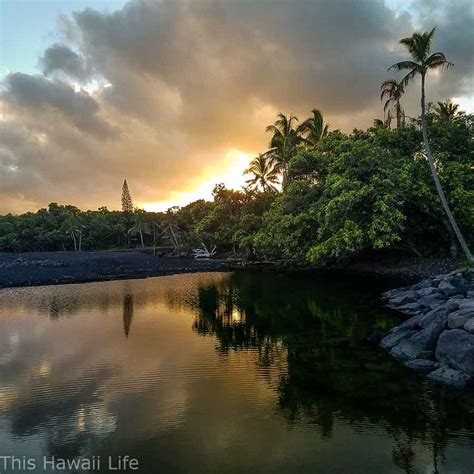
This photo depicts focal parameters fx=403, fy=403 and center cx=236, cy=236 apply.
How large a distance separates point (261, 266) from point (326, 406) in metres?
41.8

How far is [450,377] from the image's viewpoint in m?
12.1

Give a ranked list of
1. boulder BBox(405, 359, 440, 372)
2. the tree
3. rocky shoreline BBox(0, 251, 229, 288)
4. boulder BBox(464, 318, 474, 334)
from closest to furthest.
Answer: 1. boulder BBox(405, 359, 440, 372)
2. boulder BBox(464, 318, 474, 334)
3. rocky shoreline BBox(0, 251, 229, 288)
4. the tree

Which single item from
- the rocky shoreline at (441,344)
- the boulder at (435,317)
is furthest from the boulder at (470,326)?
the boulder at (435,317)

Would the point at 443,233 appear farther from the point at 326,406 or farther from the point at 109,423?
the point at 109,423

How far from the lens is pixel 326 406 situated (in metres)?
10.8

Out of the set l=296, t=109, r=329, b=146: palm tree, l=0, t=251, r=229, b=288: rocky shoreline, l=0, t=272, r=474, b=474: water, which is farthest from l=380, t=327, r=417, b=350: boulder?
l=296, t=109, r=329, b=146: palm tree

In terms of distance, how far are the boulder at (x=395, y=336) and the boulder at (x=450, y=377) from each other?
2.73 meters

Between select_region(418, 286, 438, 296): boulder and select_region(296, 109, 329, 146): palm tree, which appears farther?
select_region(296, 109, 329, 146): palm tree

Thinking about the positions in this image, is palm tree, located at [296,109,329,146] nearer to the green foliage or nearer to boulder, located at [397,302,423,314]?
the green foliage

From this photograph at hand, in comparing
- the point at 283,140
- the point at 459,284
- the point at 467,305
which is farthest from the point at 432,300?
the point at 283,140

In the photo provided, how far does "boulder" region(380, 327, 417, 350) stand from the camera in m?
15.4

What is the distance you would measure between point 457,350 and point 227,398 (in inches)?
293

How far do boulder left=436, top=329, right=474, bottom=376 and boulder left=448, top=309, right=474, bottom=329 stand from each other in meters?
0.71

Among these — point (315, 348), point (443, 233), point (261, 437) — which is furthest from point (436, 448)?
point (443, 233)
